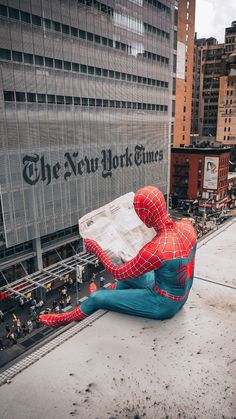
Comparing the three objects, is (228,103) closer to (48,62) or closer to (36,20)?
(48,62)

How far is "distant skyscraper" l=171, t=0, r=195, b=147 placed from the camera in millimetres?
69625

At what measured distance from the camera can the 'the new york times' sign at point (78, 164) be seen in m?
27.6

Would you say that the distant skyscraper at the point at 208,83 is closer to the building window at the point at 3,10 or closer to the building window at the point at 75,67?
the building window at the point at 75,67

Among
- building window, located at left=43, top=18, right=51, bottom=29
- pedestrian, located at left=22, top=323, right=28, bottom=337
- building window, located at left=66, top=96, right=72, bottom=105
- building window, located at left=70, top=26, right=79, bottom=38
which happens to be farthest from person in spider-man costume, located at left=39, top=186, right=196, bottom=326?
building window, located at left=70, top=26, right=79, bottom=38

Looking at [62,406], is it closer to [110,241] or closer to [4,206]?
[110,241]

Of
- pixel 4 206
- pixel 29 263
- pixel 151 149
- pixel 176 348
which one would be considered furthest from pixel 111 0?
pixel 176 348

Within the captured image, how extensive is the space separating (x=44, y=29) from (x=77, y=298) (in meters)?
22.8

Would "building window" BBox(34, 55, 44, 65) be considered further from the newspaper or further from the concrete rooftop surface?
the concrete rooftop surface

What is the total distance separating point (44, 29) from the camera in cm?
2717

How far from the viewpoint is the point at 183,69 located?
7162 centimetres

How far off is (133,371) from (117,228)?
1022cm

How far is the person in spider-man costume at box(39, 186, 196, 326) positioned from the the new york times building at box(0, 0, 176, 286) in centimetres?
1620

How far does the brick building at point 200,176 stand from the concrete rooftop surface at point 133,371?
46.5 metres

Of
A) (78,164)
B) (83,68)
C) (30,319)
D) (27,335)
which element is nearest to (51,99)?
(83,68)
